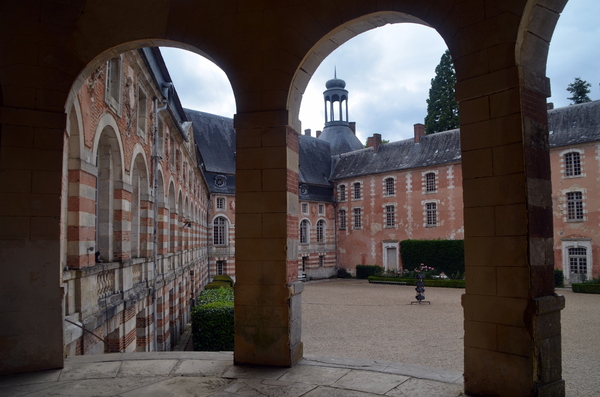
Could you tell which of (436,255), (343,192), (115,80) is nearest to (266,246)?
(115,80)

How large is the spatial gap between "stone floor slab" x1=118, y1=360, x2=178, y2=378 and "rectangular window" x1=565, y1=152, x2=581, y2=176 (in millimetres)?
25944

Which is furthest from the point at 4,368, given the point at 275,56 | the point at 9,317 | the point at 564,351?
the point at 564,351

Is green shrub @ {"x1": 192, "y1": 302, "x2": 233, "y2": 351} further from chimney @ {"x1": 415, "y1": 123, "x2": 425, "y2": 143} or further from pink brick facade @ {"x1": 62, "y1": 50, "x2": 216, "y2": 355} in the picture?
chimney @ {"x1": 415, "y1": 123, "x2": 425, "y2": 143}

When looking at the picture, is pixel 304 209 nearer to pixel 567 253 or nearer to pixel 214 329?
pixel 567 253

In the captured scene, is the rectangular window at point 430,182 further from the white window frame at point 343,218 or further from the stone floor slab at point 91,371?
the stone floor slab at point 91,371

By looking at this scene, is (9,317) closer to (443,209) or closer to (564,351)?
(564,351)

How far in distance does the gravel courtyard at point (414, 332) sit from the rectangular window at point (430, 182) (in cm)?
1190

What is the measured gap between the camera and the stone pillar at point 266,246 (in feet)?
16.2

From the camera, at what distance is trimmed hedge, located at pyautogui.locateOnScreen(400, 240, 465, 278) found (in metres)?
28.9

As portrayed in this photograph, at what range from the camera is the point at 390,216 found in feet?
111

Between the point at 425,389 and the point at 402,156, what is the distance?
30.5 m

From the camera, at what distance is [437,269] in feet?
97.7

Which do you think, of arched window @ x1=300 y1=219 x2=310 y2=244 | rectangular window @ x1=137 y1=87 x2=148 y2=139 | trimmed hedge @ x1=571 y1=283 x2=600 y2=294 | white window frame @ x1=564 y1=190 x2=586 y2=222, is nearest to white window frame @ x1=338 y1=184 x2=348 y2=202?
arched window @ x1=300 y1=219 x2=310 y2=244

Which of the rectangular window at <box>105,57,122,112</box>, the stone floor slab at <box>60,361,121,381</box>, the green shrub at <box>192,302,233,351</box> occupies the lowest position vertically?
the green shrub at <box>192,302,233,351</box>
